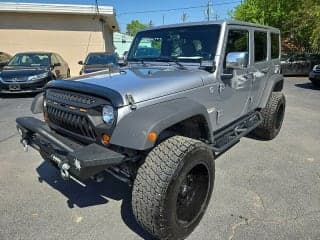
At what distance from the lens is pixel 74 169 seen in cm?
272

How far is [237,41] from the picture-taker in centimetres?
459

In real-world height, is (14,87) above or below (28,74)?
below

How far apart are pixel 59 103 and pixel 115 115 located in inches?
35.4

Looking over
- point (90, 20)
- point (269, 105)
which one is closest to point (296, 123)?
point (269, 105)

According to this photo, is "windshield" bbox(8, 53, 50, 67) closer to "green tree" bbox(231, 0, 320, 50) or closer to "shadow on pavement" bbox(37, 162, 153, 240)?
"shadow on pavement" bbox(37, 162, 153, 240)

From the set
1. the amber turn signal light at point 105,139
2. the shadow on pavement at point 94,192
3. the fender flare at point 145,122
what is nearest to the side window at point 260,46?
the fender flare at point 145,122

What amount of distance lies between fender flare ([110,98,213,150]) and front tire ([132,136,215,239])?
0.21 meters

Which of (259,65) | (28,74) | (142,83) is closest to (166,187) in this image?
(142,83)

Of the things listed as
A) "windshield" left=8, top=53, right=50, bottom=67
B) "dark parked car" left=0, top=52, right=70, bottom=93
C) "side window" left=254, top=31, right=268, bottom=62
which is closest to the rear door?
"side window" left=254, top=31, right=268, bottom=62

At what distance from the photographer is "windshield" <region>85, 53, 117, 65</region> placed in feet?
45.5

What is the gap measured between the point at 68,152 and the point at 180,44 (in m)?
2.13

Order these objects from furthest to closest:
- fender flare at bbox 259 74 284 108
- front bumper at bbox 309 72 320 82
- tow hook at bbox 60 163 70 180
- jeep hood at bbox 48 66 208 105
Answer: front bumper at bbox 309 72 320 82 < fender flare at bbox 259 74 284 108 < jeep hood at bbox 48 66 208 105 < tow hook at bbox 60 163 70 180

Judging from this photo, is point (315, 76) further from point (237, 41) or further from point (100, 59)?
point (237, 41)

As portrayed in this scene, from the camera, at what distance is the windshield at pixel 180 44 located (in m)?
4.18
